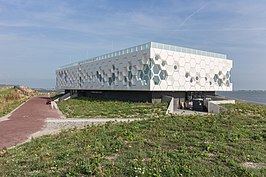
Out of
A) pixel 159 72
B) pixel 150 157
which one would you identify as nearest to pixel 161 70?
pixel 159 72

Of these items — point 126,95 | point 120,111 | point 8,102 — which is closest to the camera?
point 120,111

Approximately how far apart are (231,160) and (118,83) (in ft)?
98.7

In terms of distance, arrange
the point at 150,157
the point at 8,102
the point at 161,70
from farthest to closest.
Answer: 1. the point at 8,102
2. the point at 161,70
3. the point at 150,157

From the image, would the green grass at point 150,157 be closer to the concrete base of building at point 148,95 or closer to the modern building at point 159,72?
the modern building at point 159,72

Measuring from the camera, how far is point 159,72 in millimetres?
29344

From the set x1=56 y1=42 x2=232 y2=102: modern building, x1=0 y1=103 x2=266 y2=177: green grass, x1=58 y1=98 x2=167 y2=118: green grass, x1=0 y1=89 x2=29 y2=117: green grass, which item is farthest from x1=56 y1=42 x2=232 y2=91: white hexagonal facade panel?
x1=0 y1=103 x2=266 y2=177: green grass

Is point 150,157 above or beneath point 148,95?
beneath

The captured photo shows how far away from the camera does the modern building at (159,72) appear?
Answer: 1150 inches

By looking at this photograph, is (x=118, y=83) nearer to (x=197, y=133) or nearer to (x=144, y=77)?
(x=144, y=77)

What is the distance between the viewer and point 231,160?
238 inches

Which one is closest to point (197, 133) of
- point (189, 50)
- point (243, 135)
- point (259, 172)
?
point (243, 135)

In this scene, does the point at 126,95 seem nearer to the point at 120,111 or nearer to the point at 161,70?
the point at 161,70

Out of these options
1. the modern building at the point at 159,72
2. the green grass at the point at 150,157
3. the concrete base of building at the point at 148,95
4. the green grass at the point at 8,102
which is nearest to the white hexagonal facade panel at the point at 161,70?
the modern building at the point at 159,72

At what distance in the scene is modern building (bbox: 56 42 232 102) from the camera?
29.2 m
